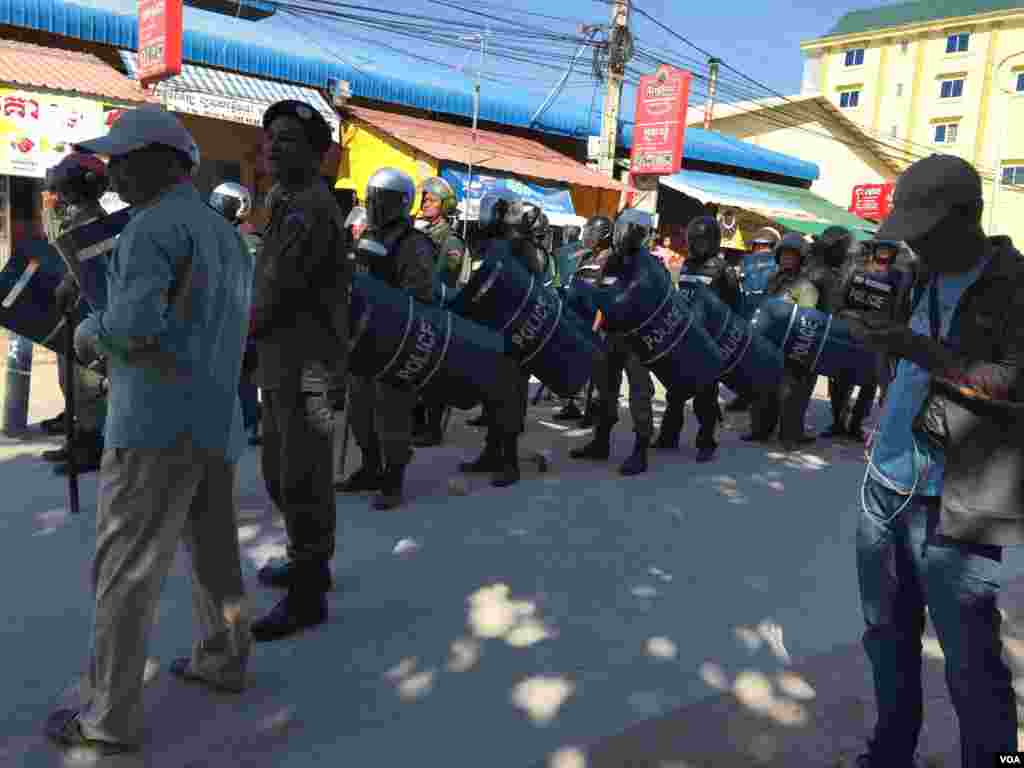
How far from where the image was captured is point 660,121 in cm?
1591

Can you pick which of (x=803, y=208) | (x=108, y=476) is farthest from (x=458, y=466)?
(x=803, y=208)

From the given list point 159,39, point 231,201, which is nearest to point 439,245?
point 231,201

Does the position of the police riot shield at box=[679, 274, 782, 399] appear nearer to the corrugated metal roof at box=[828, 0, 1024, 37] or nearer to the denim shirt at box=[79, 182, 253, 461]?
the denim shirt at box=[79, 182, 253, 461]

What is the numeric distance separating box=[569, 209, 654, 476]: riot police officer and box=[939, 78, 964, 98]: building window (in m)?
45.0

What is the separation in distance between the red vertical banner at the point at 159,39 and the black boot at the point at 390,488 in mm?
7910

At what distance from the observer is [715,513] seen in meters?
5.13

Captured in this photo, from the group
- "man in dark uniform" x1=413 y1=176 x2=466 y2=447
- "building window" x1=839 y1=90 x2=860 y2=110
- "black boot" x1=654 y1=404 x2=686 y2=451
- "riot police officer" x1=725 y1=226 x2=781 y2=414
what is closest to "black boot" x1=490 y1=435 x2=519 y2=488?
"man in dark uniform" x1=413 y1=176 x2=466 y2=447

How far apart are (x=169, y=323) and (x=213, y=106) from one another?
1151cm

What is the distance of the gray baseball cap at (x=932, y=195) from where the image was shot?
2008mm

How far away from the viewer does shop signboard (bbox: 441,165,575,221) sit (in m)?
14.6

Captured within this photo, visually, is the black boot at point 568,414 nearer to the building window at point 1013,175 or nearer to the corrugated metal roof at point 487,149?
the corrugated metal roof at point 487,149

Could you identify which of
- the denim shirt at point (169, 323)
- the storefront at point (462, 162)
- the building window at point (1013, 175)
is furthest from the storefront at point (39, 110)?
the building window at point (1013, 175)

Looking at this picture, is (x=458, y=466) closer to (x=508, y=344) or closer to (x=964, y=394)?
(x=508, y=344)

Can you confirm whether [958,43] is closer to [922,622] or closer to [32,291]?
[32,291]
